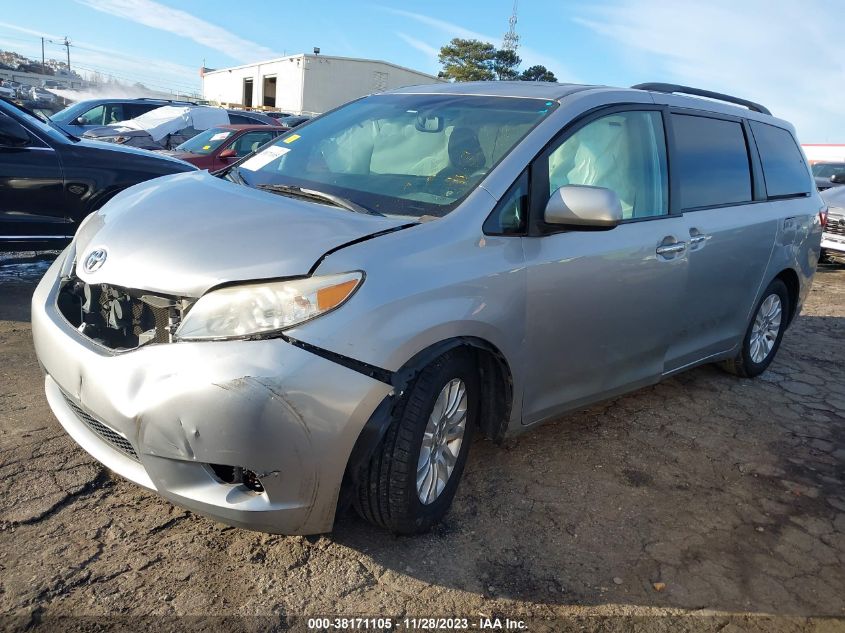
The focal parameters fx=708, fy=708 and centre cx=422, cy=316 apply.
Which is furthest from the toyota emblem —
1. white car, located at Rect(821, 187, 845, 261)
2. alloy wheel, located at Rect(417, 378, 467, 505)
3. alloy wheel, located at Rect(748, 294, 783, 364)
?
white car, located at Rect(821, 187, 845, 261)

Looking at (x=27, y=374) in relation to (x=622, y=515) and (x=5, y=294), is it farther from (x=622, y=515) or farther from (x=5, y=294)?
(x=622, y=515)

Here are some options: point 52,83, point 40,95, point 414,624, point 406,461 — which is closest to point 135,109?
point 406,461

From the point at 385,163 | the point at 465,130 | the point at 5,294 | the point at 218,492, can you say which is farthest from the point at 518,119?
the point at 5,294

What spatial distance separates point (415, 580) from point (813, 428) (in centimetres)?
295

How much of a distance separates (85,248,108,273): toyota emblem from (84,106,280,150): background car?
35.5 ft

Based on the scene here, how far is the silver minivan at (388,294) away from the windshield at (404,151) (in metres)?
0.01

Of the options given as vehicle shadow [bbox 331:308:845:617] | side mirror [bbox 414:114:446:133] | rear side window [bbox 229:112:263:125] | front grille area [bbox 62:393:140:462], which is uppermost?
side mirror [bbox 414:114:446:133]

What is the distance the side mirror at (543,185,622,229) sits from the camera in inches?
107

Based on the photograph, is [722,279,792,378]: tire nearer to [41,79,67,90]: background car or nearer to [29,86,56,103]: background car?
[29,86,56,103]: background car

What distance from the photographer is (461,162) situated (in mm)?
2963

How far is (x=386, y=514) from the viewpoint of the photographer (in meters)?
2.44

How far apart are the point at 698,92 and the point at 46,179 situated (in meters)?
4.72

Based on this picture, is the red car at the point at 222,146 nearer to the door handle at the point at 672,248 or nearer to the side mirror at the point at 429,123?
the side mirror at the point at 429,123

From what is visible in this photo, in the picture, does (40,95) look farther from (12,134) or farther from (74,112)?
(12,134)
